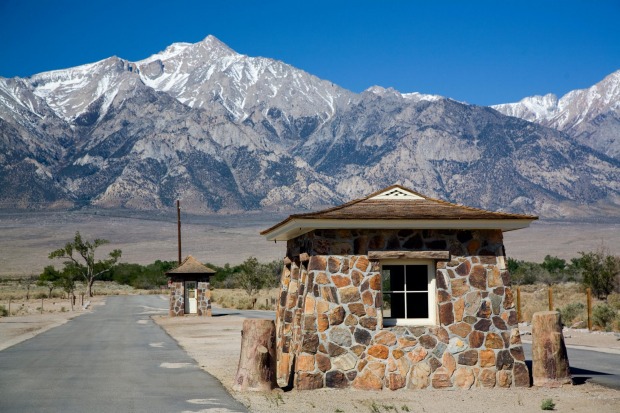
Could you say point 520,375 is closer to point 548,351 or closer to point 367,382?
point 548,351

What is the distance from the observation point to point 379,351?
14.0 m

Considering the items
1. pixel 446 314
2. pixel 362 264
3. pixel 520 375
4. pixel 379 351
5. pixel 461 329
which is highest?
pixel 362 264

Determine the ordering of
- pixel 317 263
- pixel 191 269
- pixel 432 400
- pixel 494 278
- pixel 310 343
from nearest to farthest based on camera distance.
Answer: pixel 432 400 < pixel 310 343 < pixel 317 263 < pixel 494 278 < pixel 191 269

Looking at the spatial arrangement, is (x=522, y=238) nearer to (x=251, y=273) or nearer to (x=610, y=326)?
(x=251, y=273)

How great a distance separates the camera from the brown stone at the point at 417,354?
46.4ft

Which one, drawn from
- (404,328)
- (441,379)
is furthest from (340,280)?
(441,379)

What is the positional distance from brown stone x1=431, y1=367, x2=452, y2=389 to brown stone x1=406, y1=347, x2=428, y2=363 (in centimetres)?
35

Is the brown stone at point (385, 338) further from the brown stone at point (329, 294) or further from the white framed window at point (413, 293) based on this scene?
the brown stone at point (329, 294)

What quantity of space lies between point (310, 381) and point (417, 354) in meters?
1.85

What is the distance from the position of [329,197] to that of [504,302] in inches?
7100

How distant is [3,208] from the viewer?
17488cm

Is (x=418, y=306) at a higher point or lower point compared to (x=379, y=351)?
higher

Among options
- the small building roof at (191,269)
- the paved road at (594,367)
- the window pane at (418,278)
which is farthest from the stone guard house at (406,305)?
the small building roof at (191,269)

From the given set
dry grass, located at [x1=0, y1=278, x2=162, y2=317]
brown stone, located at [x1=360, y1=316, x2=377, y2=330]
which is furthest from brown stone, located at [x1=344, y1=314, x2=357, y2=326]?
→ dry grass, located at [x1=0, y1=278, x2=162, y2=317]
